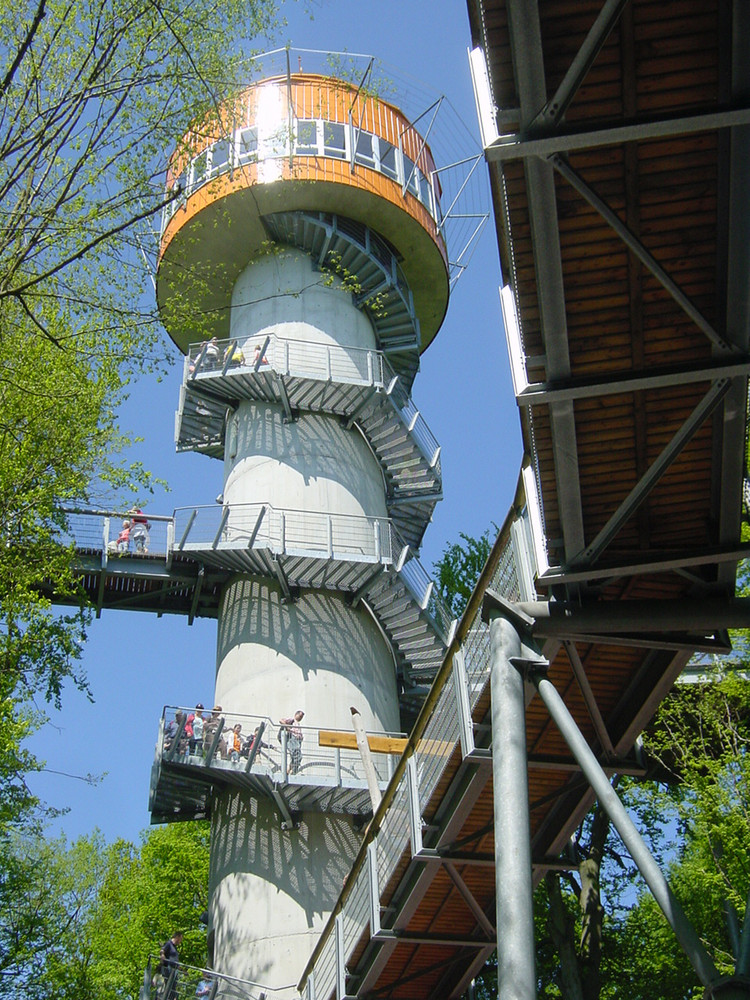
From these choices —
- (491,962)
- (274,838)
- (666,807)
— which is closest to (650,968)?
(491,962)

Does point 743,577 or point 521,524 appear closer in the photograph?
point 521,524

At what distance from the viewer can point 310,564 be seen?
2364cm

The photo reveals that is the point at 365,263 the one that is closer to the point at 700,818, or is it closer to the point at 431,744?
the point at 700,818

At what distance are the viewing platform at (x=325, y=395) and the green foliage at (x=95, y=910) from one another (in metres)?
11.5

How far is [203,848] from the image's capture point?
31484 mm

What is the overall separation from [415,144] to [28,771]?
20.7 meters

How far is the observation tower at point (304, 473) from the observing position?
21281mm

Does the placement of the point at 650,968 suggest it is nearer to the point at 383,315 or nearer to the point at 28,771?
the point at 28,771

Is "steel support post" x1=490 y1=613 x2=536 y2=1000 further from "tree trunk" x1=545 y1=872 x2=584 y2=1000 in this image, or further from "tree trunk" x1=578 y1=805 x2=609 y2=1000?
"tree trunk" x1=545 y1=872 x2=584 y2=1000

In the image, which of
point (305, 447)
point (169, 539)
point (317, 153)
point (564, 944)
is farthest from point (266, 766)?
point (317, 153)

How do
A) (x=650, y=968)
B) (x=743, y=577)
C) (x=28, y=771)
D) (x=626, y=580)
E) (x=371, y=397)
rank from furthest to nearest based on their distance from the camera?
1. (x=371, y=397)
2. (x=650, y=968)
3. (x=28, y=771)
4. (x=743, y=577)
5. (x=626, y=580)

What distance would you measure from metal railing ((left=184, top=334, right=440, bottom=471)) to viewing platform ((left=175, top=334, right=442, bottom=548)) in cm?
2

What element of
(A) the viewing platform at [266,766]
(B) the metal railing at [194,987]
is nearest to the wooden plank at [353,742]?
(A) the viewing platform at [266,766]

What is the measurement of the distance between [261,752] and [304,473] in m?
7.05
